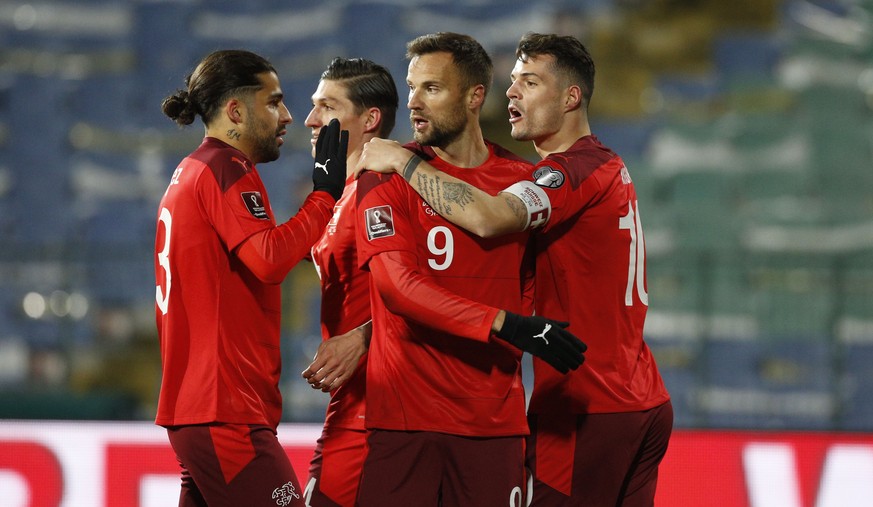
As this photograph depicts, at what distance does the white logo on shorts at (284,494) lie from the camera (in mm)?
2955

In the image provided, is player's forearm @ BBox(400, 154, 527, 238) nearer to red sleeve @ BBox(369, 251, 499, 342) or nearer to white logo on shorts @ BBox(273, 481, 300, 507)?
red sleeve @ BBox(369, 251, 499, 342)


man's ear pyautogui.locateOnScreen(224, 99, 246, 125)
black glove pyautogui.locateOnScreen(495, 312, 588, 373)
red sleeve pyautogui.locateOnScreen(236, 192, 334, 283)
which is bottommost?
black glove pyautogui.locateOnScreen(495, 312, 588, 373)

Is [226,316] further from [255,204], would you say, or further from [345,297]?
[345,297]

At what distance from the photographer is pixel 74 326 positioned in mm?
7742

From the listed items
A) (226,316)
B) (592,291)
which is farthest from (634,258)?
(226,316)

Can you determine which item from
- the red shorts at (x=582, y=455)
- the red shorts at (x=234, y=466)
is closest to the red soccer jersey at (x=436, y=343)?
the red shorts at (x=582, y=455)

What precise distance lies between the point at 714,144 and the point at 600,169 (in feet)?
18.3

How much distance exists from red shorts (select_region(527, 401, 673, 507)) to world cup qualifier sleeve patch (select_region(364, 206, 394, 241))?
0.76 meters

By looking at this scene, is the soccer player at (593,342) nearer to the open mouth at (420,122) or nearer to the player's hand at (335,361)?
the open mouth at (420,122)

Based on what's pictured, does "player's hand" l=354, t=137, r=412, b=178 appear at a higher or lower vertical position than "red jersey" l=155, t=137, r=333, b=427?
higher

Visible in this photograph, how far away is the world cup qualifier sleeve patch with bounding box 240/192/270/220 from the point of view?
118 inches

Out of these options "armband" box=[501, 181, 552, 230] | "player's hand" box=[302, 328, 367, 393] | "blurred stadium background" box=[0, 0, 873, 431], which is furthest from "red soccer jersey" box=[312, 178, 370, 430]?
"blurred stadium background" box=[0, 0, 873, 431]

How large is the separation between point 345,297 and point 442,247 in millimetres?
579

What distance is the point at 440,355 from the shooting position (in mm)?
2865
